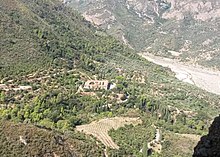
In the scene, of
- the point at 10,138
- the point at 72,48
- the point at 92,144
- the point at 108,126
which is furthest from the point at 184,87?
the point at 10,138

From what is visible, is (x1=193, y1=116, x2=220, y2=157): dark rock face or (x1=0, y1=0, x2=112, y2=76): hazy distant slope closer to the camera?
(x1=193, y1=116, x2=220, y2=157): dark rock face

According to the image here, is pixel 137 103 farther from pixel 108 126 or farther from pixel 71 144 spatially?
pixel 71 144

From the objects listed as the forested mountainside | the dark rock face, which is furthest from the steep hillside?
the dark rock face

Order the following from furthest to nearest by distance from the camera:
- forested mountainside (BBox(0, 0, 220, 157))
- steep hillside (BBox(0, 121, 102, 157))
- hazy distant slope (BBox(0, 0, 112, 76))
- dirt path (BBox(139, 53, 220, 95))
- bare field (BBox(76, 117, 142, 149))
Answer: dirt path (BBox(139, 53, 220, 95))
hazy distant slope (BBox(0, 0, 112, 76))
bare field (BBox(76, 117, 142, 149))
forested mountainside (BBox(0, 0, 220, 157))
steep hillside (BBox(0, 121, 102, 157))

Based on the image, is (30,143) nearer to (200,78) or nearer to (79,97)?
(79,97)

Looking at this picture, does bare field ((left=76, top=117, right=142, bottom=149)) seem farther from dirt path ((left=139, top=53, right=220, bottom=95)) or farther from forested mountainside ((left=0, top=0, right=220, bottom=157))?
dirt path ((left=139, top=53, right=220, bottom=95))

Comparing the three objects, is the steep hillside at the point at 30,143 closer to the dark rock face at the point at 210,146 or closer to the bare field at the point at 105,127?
the bare field at the point at 105,127

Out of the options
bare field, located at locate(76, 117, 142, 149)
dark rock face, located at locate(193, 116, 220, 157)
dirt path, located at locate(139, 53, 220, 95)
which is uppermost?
dark rock face, located at locate(193, 116, 220, 157)
